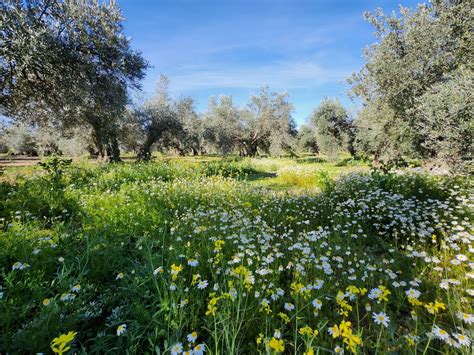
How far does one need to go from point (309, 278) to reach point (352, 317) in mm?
597

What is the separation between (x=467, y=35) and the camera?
895 cm

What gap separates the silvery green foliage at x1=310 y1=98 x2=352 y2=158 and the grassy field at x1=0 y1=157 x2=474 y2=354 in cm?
2543

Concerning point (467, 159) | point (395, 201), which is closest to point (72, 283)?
point (395, 201)

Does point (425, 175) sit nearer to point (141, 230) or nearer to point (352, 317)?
point (352, 317)

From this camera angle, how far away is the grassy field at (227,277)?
1.89m

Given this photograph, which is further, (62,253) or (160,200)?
(160,200)

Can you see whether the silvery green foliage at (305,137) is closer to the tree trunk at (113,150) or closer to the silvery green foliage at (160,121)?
the silvery green foliage at (160,121)

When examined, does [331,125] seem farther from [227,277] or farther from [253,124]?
[227,277]

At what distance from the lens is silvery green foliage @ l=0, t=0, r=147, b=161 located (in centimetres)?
814

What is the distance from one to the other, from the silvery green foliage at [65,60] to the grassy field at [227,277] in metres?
4.71

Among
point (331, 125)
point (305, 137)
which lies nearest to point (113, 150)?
A: point (331, 125)

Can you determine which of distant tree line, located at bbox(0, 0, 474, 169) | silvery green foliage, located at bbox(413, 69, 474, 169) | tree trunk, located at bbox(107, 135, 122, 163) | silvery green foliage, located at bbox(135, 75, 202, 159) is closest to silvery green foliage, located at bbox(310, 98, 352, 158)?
distant tree line, located at bbox(0, 0, 474, 169)

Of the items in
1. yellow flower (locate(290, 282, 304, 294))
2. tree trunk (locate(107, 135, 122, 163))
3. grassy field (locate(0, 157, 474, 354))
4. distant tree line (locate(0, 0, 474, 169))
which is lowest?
grassy field (locate(0, 157, 474, 354))

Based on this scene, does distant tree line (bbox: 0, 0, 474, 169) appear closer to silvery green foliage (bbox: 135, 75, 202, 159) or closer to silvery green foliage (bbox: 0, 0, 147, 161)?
silvery green foliage (bbox: 0, 0, 147, 161)
